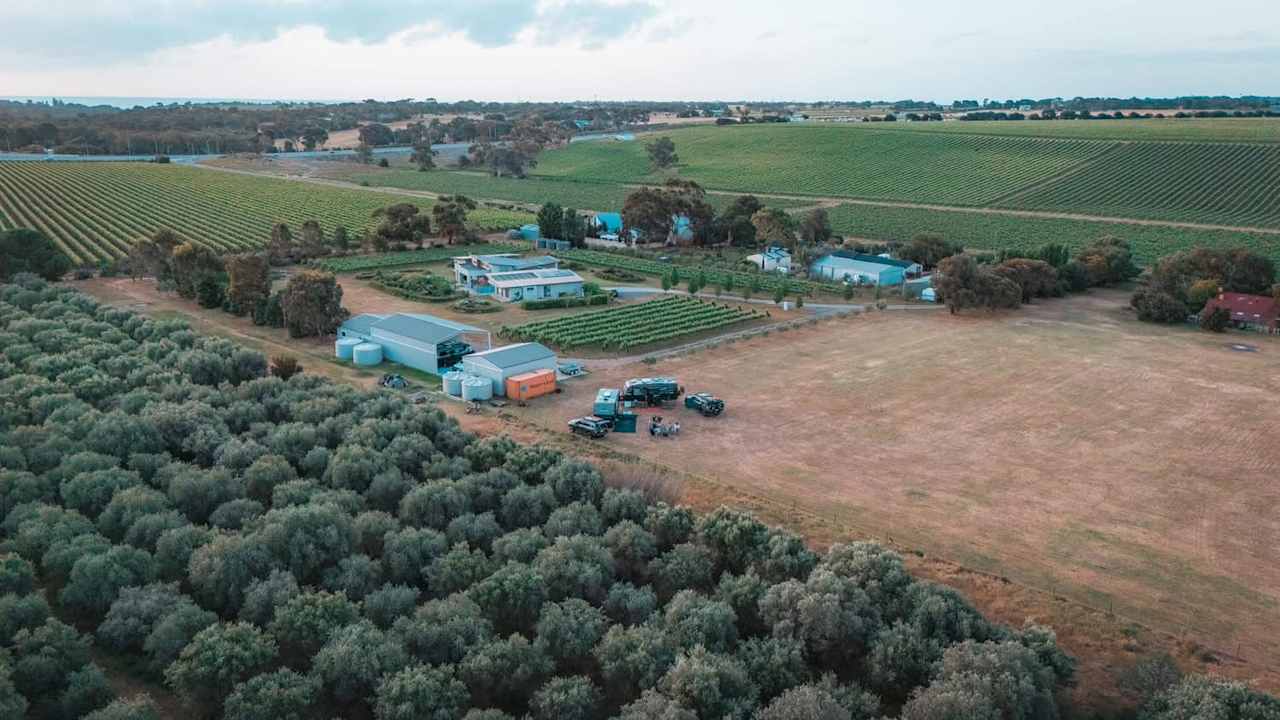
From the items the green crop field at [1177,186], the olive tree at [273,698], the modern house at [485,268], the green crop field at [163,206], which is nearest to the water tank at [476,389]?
the olive tree at [273,698]

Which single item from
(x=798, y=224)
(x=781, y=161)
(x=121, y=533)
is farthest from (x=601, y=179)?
(x=121, y=533)

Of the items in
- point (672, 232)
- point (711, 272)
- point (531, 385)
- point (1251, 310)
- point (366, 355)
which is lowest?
point (531, 385)

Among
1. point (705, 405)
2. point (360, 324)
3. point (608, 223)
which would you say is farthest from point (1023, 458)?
point (608, 223)

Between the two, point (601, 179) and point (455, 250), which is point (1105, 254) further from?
point (601, 179)

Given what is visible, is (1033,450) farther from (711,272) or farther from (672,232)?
(672,232)

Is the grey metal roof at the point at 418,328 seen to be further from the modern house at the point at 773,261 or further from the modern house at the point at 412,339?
the modern house at the point at 773,261

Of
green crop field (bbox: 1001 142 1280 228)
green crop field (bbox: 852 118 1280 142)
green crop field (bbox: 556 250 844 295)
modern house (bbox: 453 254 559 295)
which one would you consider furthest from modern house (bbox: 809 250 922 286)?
green crop field (bbox: 852 118 1280 142)
